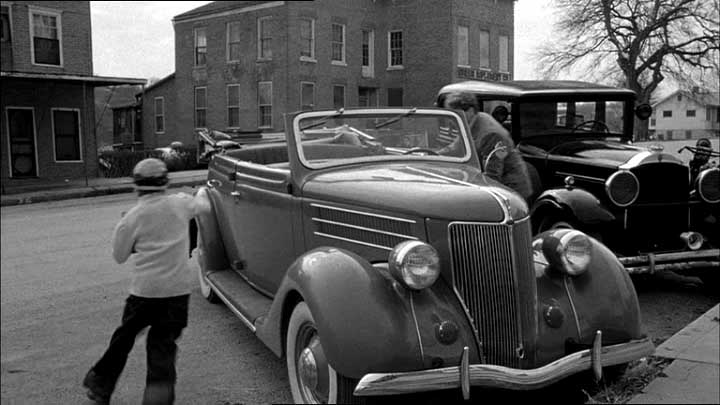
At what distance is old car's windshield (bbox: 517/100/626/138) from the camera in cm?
706

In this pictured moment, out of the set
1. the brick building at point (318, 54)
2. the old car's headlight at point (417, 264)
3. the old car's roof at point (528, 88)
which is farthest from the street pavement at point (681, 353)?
the old car's roof at point (528, 88)

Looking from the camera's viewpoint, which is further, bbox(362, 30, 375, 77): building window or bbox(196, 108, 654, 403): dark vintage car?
bbox(362, 30, 375, 77): building window

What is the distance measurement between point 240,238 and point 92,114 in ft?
4.36

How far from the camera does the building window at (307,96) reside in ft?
13.0

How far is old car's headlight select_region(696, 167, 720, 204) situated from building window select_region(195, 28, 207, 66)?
4.81 meters

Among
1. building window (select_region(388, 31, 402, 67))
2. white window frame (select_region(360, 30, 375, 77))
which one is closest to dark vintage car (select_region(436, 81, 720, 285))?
building window (select_region(388, 31, 402, 67))

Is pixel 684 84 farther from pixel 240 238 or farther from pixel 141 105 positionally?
pixel 141 105

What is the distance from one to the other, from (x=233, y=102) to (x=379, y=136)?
3.97 feet

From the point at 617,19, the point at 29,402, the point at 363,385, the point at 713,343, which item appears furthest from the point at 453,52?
the point at 29,402

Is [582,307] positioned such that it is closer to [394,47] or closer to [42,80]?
[394,47]

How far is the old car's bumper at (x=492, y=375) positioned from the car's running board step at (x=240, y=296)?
1282 mm

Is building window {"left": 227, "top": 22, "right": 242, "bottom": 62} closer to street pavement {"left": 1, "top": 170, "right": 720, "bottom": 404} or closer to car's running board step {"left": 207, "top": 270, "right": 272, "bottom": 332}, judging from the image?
street pavement {"left": 1, "top": 170, "right": 720, "bottom": 404}

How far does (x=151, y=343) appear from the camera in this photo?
10.1 feet

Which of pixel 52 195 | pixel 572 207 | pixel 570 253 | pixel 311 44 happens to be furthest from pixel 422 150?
pixel 52 195
